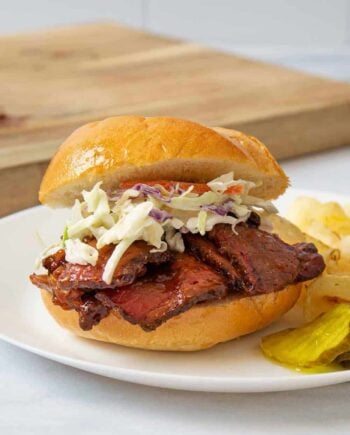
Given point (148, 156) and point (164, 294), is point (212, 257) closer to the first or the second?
point (164, 294)

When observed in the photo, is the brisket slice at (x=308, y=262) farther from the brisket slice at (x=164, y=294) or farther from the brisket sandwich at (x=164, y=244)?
the brisket slice at (x=164, y=294)

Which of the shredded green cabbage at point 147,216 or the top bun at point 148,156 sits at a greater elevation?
the top bun at point 148,156

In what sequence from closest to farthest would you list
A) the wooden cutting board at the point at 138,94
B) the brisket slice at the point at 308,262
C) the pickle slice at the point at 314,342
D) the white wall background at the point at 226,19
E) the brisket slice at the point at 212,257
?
the pickle slice at the point at 314,342, the brisket slice at the point at 212,257, the brisket slice at the point at 308,262, the wooden cutting board at the point at 138,94, the white wall background at the point at 226,19

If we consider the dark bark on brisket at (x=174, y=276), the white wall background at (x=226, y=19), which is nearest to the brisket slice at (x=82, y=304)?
the dark bark on brisket at (x=174, y=276)

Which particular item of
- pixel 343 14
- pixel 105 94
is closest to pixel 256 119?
pixel 105 94

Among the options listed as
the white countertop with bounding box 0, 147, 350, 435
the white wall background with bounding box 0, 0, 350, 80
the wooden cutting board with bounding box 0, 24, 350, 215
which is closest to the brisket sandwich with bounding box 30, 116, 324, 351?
the white countertop with bounding box 0, 147, 350, 435

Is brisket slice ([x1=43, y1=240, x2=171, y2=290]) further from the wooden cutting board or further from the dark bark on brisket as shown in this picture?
the wooden cutting board
